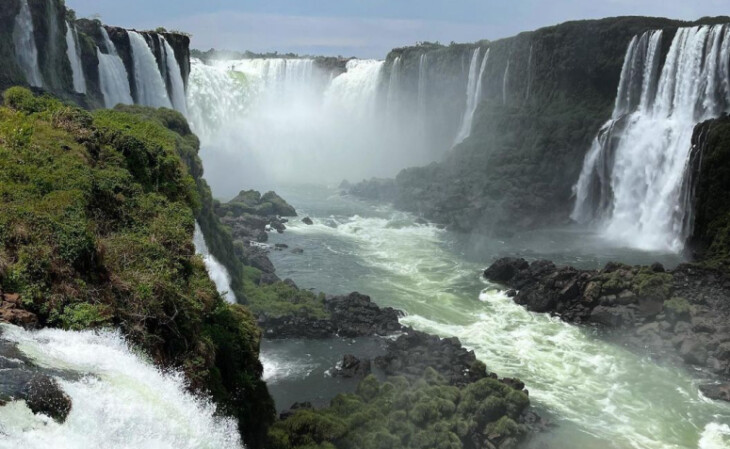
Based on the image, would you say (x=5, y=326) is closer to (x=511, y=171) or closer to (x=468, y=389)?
(x=468, y=389)

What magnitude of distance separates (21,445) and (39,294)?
296cm

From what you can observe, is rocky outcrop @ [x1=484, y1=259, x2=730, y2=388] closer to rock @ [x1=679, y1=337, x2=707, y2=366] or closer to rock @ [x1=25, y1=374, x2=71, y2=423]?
rock @ [x1=679, y1=337, x2=707, y2=366]

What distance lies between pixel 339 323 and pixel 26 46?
2182cm

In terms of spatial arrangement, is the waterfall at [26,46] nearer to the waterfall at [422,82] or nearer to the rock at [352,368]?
the rock at [352,368]

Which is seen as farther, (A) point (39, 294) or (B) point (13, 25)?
(B) point (13, 25)

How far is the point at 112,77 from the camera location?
123 feet

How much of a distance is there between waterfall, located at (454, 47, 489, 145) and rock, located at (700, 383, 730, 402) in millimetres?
36996

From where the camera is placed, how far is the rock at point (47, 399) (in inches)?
254

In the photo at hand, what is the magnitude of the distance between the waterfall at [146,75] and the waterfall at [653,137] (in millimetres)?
29868

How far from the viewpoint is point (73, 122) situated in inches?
590

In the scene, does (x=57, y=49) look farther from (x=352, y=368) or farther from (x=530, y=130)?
(x=530, y=130)

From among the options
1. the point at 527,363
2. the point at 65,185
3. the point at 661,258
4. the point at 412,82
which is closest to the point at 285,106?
the point at 412,82

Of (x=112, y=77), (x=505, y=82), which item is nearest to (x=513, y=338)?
(x=112, y=77)

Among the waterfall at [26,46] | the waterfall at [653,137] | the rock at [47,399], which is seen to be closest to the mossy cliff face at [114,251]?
the rock at [47,399]
